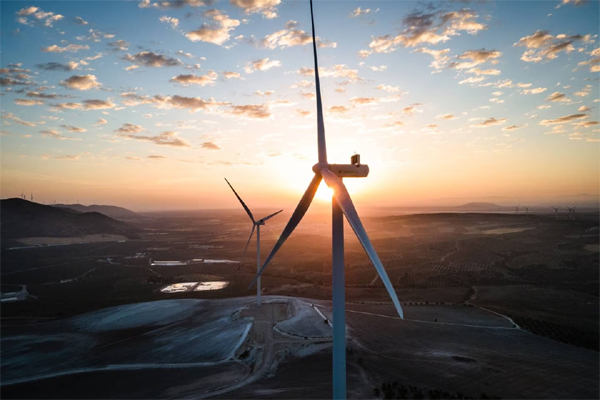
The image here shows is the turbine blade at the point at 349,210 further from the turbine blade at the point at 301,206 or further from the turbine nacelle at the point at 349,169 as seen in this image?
the turbine blade at the point at 301,206

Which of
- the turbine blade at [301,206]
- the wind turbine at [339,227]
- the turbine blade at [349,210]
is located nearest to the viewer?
the turbine blade at [349,210]

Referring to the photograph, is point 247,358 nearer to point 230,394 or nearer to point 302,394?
point 230,394

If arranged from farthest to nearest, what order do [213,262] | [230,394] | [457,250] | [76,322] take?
1. [457,250]
2. [213,262]
3. [76,322]
4. [230,394]

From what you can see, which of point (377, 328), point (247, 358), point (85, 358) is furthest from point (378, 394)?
point (85, 358)

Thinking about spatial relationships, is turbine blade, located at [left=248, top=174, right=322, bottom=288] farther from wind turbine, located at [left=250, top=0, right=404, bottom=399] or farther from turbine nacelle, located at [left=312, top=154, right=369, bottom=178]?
turbine nacelle, located at [left=312, top=154, right=369, bottom=178]

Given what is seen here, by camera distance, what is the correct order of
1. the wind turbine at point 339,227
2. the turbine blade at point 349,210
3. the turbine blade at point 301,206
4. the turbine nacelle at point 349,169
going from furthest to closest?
1. the turbine blade at point 301,206
2. the turbine nacelle at point 349,169
3. the wind turbine at point 339,227
4. the turbine blade at point 349,210

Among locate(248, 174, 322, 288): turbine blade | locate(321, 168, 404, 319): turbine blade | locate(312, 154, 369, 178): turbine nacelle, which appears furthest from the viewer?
locate(248, 174, 322, 288): turbine blade

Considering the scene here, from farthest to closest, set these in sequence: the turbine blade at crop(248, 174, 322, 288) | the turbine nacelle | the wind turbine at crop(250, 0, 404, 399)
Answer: the turbine blade at crop(248, 174, 322, 288)
the turbine nacelle
the wind turbine at crop(250, 0, 404, 399)

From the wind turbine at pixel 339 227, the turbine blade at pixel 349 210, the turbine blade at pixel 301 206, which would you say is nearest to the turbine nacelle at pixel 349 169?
the wind turbine at pixel 339 227

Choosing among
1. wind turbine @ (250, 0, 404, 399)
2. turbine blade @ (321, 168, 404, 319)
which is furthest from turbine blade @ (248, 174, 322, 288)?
turbine blade @ (321, 168, 404, 319)

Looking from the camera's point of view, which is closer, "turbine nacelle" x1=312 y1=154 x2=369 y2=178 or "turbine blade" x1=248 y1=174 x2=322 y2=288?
"turbine nacelle" x1=312 y1=154 x2=369 y2=178

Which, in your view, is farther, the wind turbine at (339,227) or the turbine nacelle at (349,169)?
the turbine nacelle at (349,169)
